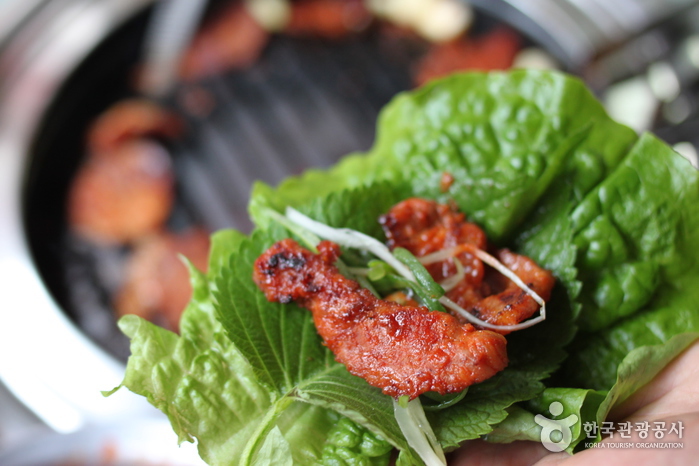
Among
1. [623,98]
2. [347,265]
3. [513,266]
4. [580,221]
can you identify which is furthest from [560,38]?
[347,265]

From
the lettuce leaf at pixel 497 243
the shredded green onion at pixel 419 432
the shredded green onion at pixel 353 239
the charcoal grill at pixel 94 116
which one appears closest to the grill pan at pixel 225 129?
the charcoal grill at pixel 94 116

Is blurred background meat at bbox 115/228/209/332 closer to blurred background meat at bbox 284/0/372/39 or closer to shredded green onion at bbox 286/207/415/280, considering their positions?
shredded green onion at bbox 286/207/415/280

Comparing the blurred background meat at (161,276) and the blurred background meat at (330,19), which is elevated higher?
the blurred background meat at (330,19)

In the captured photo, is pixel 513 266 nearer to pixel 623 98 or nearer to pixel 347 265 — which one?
pixel 347 265

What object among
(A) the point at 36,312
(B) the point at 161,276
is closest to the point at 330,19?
(B) the point at 161,276

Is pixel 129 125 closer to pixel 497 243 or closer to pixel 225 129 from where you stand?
pixel 225 129

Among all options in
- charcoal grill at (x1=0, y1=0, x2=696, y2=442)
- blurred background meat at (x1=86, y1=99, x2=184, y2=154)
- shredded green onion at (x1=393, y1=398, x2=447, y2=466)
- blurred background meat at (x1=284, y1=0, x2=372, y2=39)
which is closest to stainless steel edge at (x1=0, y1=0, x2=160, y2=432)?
charcoal grill at (x1=0, y1=0, x2=696, y2=442)

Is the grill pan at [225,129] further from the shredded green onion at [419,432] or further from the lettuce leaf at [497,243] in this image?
the shredded green onion at [419,432]

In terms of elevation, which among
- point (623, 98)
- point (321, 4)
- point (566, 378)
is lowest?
point (566, 378)
